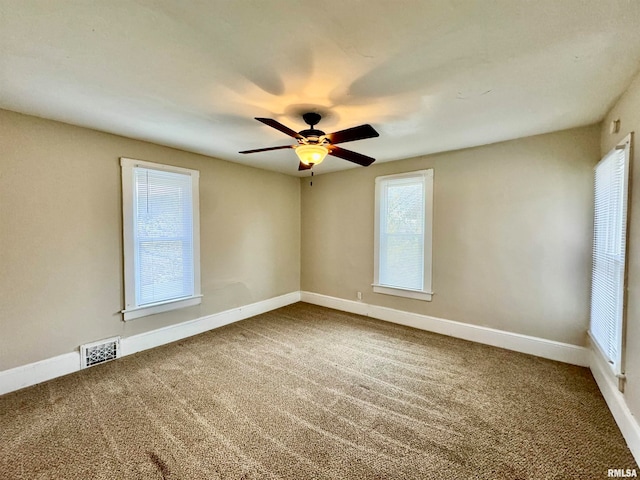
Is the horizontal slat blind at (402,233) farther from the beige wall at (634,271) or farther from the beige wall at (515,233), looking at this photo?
the beige wall at (634,271)

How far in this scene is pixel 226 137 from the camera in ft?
9.87

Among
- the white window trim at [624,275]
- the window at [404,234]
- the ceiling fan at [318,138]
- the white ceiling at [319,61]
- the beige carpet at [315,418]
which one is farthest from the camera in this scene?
the window at [404,234]

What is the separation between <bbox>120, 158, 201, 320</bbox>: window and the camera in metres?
3.06

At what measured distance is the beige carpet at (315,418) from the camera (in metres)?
1.62

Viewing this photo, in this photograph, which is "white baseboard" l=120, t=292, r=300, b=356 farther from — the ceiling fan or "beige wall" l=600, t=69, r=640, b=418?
Answer: "beige wall" l=600, t=69, r=640, b=418

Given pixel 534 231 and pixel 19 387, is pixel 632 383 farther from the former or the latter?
pixel 19 387

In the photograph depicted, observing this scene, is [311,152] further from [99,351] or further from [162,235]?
[99,351]

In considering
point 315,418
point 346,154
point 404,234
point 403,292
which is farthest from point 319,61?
point 403,292

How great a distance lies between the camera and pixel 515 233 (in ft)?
10.3

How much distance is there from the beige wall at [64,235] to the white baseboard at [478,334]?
237 centimetres

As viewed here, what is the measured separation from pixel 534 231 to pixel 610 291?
3.23ft

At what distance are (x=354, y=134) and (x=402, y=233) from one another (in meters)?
2.33

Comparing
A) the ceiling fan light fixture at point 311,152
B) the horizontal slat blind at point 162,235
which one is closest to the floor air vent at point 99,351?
the horizontal slat blind at point 162,235

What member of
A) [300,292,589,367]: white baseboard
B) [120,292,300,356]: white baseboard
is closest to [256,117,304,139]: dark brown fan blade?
[120,292,300,356]: white baseboard
